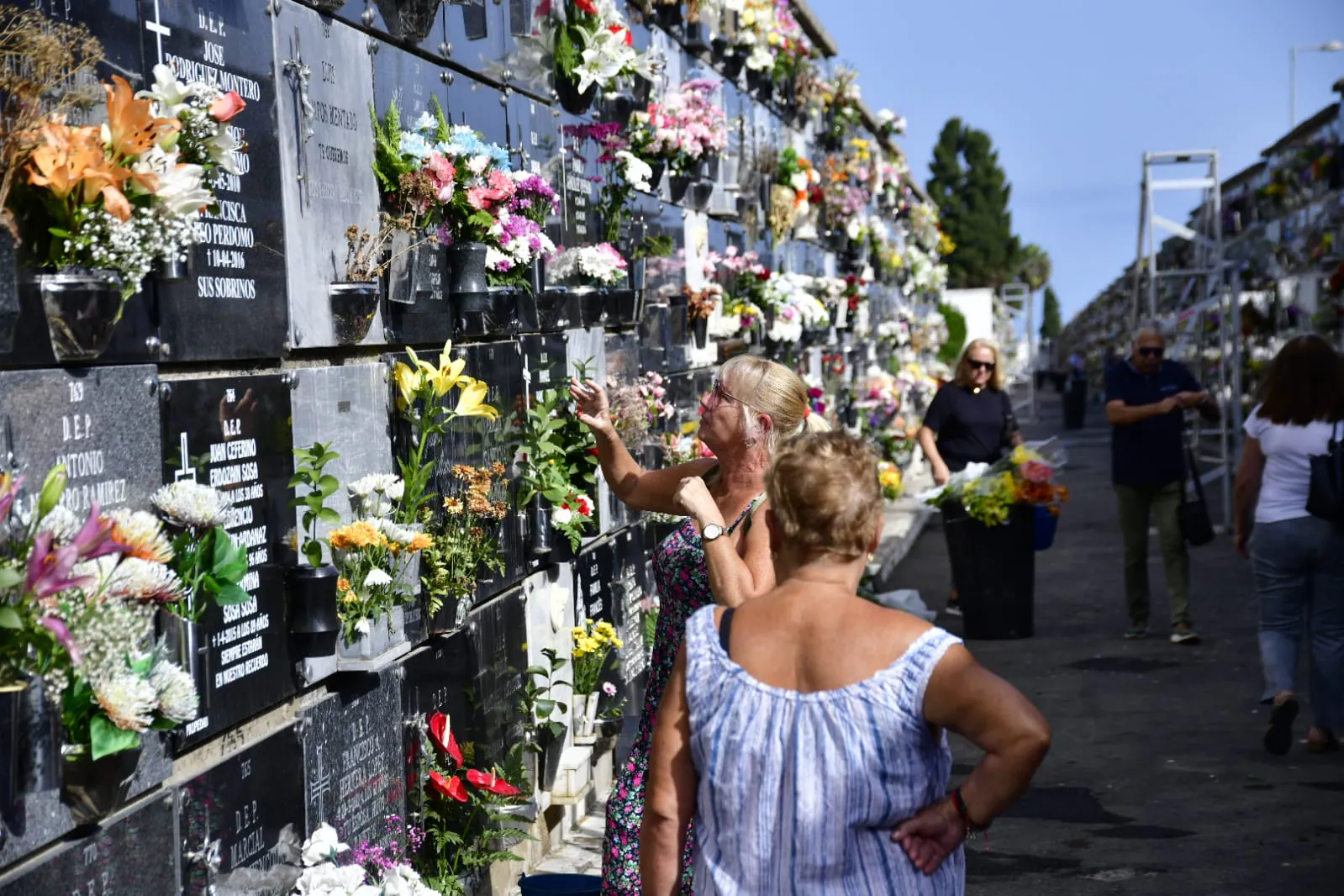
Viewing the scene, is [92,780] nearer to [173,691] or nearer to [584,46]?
[173,691]

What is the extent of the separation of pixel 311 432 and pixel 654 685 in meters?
0.98

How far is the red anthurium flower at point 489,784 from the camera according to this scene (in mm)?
4465

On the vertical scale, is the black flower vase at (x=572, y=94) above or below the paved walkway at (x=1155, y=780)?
above

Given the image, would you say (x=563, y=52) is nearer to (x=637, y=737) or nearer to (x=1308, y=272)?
(x=637, y=737)

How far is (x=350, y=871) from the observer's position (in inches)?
139

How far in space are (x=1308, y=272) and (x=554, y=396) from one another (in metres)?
15.4

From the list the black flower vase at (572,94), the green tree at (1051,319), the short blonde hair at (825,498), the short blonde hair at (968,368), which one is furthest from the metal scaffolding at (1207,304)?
the green tree at (1051,319)

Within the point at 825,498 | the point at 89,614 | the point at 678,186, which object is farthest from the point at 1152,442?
the point at 89,614

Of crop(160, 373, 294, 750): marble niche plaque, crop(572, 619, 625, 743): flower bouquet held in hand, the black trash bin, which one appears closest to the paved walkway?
the black trash bin

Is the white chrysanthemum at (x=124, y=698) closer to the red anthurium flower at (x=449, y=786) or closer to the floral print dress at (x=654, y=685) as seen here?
the floral print dress at (x=654, y=685)

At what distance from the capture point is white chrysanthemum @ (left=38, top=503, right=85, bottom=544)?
2.47 metres

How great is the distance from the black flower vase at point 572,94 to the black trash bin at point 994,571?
3.77 meters

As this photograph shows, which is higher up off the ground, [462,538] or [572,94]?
[572,94]

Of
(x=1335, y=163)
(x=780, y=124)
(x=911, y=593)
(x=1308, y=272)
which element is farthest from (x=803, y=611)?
(x=1308, y=272)
